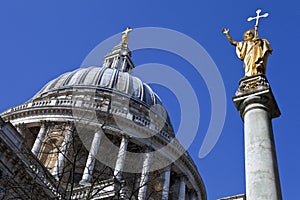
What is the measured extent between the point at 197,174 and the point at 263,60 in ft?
128

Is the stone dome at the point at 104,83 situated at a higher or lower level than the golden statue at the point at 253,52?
higher

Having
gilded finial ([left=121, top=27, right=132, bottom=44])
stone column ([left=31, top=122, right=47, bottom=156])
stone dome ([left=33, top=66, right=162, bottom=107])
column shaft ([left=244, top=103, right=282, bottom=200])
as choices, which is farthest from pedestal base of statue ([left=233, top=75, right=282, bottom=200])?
gilded finial ([left=121, top=27, right=132, bottom=44])

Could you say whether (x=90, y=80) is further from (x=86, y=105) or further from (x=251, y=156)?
(x=251, y=156)

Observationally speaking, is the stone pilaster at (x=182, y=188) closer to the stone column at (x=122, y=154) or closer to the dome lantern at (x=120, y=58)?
the stone column at (x=122, y=154)

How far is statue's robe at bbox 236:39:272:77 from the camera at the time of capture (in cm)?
1112

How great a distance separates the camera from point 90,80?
52.0 m

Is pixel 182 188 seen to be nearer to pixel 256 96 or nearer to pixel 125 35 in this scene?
pixel 125 35

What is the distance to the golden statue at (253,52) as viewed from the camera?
438 inches

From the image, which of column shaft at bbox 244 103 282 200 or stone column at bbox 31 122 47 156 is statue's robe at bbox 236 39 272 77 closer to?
column shaft at bbox 244 103 282 200

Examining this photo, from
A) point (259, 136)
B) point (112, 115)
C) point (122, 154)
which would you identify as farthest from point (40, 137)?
point (259, 136)

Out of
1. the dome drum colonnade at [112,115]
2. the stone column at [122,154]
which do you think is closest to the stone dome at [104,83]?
the dome drum colonnade at [112,115]

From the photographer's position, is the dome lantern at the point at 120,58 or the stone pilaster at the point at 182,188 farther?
the dome lantern at the point at 120,58

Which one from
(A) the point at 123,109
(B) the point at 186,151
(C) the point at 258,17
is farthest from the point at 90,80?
(C) the point at 258,17

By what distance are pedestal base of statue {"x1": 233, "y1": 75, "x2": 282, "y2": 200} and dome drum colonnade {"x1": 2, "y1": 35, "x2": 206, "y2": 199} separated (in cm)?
2670
